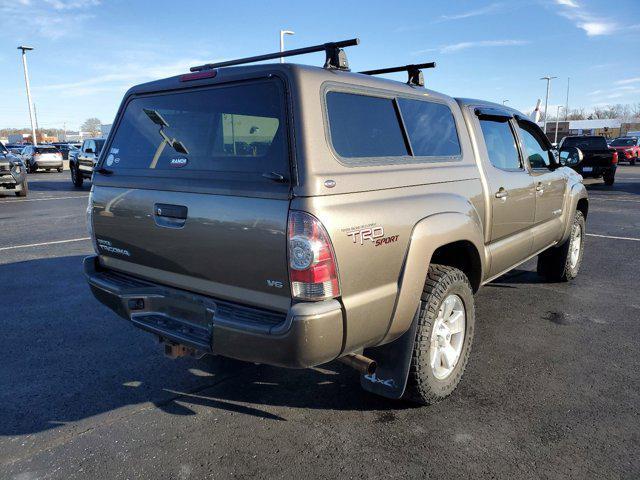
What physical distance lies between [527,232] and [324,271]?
2936mm

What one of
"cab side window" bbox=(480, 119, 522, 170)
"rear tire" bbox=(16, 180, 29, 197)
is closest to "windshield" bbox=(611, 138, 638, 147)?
"rear tire" bbox=(16, 180, 29, 197)

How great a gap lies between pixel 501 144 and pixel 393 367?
7.90 feet

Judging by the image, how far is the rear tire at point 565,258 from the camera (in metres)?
5.81

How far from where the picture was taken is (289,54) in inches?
118

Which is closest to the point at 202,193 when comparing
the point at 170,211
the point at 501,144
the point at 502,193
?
the point at 170,211

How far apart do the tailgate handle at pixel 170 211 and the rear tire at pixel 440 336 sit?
1.44m

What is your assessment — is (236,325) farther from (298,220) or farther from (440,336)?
(440,336)

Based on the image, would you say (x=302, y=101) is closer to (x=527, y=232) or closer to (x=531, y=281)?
(x=527, y=232)

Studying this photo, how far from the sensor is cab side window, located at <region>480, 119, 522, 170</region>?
4133 mm

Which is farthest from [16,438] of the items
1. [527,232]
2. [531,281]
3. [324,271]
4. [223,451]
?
[531,281]

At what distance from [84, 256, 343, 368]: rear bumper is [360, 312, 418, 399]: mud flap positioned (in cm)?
55

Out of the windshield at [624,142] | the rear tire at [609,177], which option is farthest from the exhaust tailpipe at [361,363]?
the windshield at [624,142]

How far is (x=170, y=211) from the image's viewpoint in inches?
110

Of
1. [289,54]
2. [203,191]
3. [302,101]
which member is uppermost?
[289,54]
